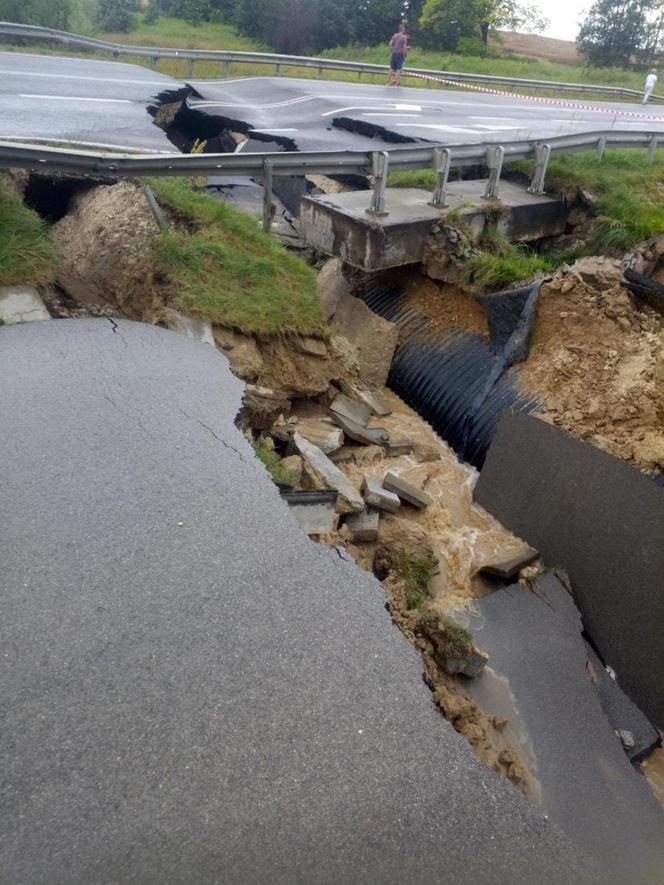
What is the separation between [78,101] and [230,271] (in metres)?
6.93

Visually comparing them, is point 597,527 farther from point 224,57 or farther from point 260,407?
point 224,57

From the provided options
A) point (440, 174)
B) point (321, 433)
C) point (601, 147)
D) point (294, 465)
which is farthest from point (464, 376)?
point (601, 147)

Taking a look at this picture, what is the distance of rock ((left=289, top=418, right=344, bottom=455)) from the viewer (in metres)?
6.36

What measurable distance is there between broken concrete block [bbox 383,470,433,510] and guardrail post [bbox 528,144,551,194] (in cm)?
565

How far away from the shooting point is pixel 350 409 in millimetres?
7129

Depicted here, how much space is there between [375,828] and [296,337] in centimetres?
506

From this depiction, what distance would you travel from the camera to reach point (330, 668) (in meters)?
3.10

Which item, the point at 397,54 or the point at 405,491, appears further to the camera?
the point at 397,54

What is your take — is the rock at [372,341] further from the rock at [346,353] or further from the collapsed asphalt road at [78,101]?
the collapsed asphalt road at [78,101]

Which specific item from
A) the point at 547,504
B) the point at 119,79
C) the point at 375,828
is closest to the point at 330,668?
the point at 375,828

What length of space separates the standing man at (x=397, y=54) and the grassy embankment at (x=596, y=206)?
9.54 m

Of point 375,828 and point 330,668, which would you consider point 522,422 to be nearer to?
point 330,668

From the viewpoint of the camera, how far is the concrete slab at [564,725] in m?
3.26

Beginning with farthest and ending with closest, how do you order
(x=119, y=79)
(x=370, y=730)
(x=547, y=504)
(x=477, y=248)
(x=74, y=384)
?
(x=119, y=79) < (x=477, y=248) < (x=547, y=504) < (x=74, y=384) < (x=370, y=730)
